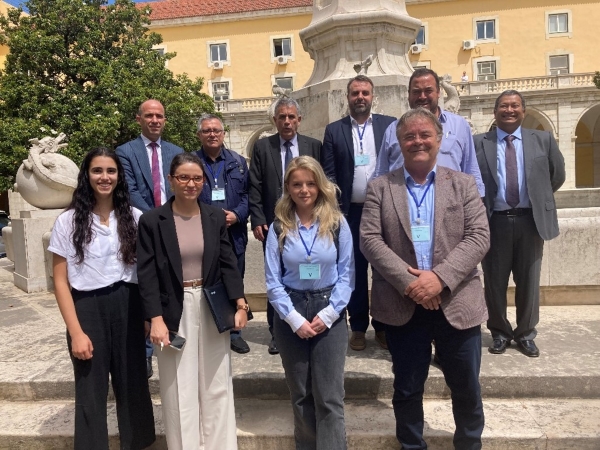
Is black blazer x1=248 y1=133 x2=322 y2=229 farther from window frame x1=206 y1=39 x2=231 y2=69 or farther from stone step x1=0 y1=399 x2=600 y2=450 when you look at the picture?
window frame x1=206 y1=39 x2=231 y2=69

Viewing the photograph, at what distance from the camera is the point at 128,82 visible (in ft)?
60.2

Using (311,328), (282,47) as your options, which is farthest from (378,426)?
(282,47)

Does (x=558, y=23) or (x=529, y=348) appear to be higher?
(x=558, y=23)

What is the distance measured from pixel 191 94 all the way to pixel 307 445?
808 inches

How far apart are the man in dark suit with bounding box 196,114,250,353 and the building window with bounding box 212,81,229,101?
33.0 meters

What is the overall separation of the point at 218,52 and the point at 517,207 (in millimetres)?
34836

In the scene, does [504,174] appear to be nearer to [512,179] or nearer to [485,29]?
[512,179]

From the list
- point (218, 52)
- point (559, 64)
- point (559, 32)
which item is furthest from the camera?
point (218, 52)

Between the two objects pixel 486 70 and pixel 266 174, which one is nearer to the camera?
pixel 266 174

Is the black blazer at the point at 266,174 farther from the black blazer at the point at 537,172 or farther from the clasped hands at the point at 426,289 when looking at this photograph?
the clasped hands at the point at 426,289

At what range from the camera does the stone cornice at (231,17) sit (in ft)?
111

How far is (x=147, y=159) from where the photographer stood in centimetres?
374

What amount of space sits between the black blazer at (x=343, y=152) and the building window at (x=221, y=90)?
3324 centimetres

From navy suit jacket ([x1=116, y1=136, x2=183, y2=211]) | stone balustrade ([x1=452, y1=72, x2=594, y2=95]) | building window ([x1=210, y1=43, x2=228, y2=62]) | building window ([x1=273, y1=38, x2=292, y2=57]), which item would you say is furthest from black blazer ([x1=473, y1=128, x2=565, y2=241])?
building window ([x1=210, y1=43, x2=228, y2=62])
